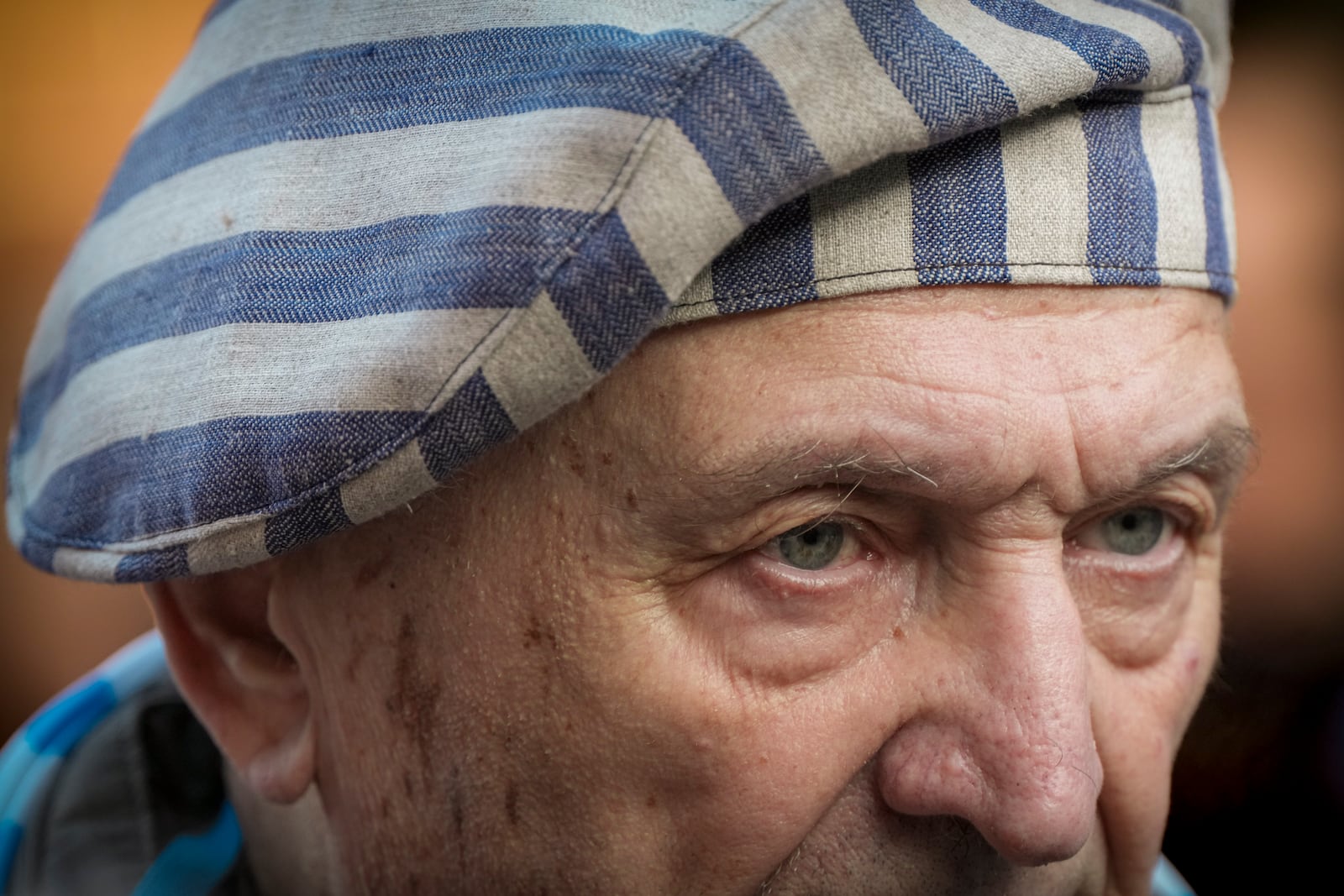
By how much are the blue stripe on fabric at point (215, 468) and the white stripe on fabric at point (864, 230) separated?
418mm

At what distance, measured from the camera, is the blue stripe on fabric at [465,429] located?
1.04 metres

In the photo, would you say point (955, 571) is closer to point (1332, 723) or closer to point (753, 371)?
point (753, 371)

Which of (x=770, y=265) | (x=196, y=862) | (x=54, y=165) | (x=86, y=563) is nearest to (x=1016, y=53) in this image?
(x=770, y=265)

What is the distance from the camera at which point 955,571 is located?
1.23m

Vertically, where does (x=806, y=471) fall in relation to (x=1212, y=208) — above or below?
above

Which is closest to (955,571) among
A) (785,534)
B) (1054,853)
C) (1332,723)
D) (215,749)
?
(785,534)

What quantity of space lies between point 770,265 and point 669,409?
170mm

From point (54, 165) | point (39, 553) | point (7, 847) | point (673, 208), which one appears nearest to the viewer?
point (673, 208)

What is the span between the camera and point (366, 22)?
1201mm

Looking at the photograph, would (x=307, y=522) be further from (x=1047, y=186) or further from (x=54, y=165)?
(x=54, y=165)

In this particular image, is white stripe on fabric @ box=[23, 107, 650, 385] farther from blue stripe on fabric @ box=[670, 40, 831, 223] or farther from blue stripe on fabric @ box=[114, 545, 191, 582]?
blue stripe on fabric @ box=[114, 545, 191, 582]

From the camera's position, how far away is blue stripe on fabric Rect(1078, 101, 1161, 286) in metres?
1.23

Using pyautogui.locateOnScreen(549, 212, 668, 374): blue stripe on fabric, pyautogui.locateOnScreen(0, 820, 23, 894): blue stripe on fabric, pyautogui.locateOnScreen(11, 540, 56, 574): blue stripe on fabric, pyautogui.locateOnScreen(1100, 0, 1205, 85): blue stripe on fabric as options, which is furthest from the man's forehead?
pyautogui.locateOnScreen(0, 820, 23, 894): blue stripe on fabric

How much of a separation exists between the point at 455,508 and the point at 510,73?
0.44m
